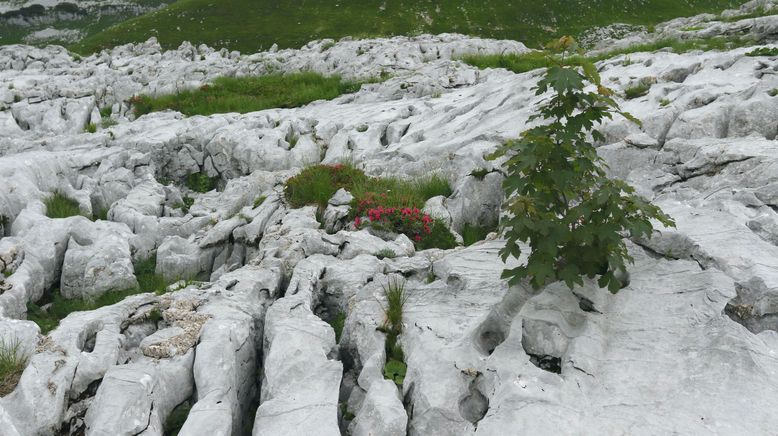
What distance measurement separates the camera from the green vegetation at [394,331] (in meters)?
7.07

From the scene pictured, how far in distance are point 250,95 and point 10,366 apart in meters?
26.2

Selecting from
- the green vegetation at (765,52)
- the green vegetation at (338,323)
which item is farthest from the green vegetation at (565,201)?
the green vegetation at (765,52)

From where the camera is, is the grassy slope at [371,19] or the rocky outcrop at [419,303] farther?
the grassy slope at [371,19]

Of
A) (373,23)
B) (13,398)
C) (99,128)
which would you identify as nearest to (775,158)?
(13,398)

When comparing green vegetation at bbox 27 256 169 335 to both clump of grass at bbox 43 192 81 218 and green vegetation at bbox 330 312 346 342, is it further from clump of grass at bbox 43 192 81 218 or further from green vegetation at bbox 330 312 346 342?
green vegetation at bbox 330 312 346 342

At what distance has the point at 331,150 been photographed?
20.1 m

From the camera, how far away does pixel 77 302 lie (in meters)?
11.3

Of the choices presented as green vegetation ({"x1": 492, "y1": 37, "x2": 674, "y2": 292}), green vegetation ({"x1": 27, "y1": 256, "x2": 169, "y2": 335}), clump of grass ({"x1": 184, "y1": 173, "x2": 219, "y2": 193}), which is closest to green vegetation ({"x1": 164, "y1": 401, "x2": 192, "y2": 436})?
green vegetation ({"x1": 27, "y1": 256, "x2": 169, "y2": 335})

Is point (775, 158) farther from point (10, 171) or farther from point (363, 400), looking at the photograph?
point (10, 171)

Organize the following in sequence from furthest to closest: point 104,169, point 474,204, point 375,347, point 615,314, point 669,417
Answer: point 104,169 < point 474,204 < point 375,347 < point 615,314 < point 669,417

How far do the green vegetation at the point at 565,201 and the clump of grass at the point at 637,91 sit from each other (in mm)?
10734

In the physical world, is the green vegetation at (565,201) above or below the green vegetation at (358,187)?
above

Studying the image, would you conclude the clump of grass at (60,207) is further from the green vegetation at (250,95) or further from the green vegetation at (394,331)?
the green vegetation at (250,95)

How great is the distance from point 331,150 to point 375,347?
13.6 m
